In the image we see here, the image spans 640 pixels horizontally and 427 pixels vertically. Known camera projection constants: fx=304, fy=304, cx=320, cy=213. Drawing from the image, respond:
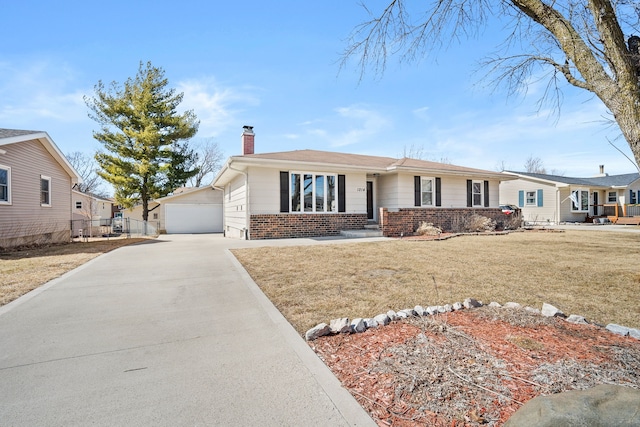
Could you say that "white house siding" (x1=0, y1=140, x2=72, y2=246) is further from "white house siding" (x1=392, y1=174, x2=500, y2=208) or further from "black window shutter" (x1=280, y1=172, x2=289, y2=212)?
"white house siding" (x1=392, y1=174, x2=500, y2=208)

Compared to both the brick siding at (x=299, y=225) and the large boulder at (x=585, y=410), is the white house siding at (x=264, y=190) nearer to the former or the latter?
the brick siding at (x=299, y=225)

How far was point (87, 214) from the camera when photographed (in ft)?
60.4

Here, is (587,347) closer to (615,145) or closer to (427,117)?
(615,145)

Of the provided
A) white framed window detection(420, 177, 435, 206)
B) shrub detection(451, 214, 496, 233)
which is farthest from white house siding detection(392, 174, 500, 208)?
shrub detection(451, 214, 496, 233)

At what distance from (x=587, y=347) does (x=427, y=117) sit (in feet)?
54.0

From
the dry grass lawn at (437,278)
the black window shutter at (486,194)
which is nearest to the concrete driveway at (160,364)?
the dry grass lawn at (437,278)

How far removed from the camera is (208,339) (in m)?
3.14

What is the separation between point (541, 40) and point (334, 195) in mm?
9254

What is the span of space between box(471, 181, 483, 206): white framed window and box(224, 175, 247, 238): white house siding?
1190 centimetres

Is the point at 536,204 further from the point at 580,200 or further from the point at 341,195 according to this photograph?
the point at 341,195

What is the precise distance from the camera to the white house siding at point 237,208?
12.7 metres

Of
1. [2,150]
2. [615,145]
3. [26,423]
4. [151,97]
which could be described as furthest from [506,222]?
[151,97]

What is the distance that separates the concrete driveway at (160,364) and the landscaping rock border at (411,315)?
1.21 feet

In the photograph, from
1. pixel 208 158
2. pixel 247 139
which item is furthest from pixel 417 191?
pixel 208 158
